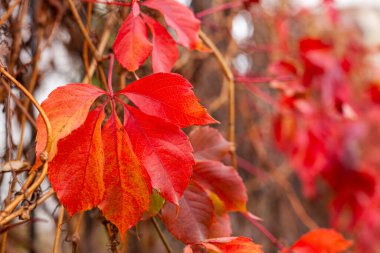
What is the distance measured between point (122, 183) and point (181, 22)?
0.27m

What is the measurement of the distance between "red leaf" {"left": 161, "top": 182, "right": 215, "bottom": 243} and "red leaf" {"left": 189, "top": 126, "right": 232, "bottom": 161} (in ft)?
0.32

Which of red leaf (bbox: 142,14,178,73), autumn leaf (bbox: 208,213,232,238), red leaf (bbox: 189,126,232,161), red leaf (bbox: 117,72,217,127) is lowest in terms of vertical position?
autumn leaf (bbox: 208,213,232,238)

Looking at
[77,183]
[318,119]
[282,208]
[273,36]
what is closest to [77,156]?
[77,183]

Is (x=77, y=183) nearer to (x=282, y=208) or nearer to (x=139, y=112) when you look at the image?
(x=139, y=112)

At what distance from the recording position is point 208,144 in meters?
0.77

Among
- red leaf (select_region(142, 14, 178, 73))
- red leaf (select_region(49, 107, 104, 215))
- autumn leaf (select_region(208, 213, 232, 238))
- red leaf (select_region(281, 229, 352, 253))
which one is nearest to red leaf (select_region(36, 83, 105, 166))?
red leaf (select_region(49, 107, 104, 215))

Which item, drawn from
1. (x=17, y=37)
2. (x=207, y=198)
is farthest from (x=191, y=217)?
(x=17, y=37)

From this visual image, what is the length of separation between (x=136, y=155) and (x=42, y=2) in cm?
58

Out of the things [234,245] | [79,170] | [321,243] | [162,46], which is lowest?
[321,243]

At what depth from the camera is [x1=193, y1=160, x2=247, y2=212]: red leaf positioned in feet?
2.38

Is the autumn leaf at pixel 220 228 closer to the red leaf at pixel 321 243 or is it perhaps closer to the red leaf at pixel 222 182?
the red leaf at pixel 222 182

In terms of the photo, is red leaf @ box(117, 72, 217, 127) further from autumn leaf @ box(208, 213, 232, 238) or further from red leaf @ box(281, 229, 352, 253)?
red leaf @ box(281, 229, 352, 253)

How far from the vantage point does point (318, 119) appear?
156cm

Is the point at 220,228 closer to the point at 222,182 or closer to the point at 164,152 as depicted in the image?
the point at 222,182
